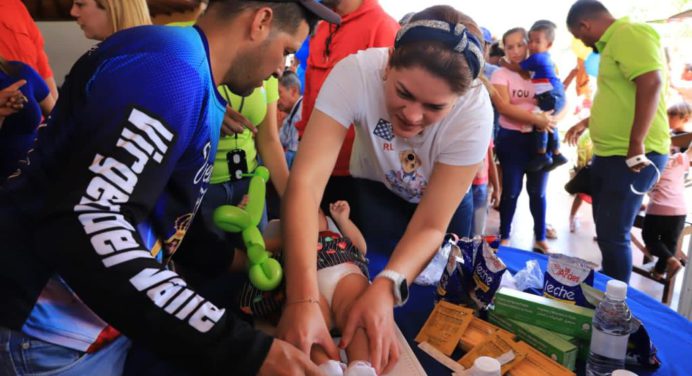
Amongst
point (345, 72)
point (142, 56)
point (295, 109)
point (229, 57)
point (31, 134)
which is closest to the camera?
point (142, 56)

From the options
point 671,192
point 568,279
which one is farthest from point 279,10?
point 671,192

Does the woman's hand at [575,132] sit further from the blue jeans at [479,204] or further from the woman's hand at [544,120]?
the blue jeans at [479,204]

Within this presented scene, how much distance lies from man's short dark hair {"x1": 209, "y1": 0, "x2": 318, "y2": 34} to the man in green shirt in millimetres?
1755

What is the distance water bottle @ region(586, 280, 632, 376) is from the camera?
0.84 metres

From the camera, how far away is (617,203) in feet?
7.13

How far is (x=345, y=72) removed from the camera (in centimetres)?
127

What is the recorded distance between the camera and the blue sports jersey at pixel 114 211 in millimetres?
596

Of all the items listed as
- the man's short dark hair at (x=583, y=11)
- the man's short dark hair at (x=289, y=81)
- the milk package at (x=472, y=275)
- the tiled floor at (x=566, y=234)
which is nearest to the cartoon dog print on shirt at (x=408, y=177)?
the milk package at (x=472, y=275)

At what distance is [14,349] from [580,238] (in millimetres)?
3718

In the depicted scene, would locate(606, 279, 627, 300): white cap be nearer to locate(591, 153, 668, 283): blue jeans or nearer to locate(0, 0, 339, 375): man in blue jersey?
locate(0, 0, 339, 375): man in blue jersey

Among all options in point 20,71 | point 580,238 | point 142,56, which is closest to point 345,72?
point 142,56

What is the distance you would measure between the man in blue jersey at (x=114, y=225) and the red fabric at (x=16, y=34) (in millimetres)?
1966

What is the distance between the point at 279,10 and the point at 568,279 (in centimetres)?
76

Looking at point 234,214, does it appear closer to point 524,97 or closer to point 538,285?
point 538,285
